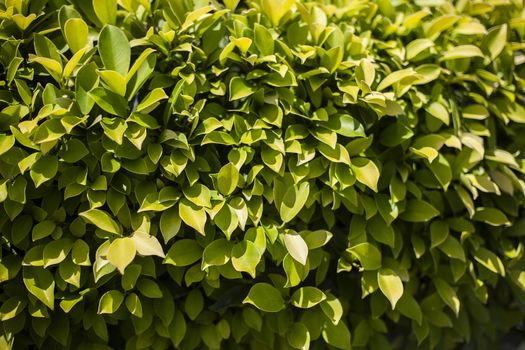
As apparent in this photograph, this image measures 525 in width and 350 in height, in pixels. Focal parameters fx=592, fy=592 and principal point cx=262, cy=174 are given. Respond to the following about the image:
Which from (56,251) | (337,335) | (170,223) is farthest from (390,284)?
(56,251)

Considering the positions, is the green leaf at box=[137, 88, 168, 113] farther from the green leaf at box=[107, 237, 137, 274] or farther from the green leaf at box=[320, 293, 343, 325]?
the green leaf at box=[320, 293, 343, 325]

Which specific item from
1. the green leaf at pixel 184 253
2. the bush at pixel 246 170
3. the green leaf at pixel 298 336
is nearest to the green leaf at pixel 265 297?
the bush at pixel 246 170

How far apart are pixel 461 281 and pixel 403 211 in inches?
16.8

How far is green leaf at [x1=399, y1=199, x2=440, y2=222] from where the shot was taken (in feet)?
7.11

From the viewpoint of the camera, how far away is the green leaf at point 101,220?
1.83 meters

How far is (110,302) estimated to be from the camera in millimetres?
1899

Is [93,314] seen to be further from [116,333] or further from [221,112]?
[221,112]

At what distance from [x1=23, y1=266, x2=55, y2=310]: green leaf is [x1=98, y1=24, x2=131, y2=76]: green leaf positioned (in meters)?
0.70

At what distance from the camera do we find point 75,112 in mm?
1891

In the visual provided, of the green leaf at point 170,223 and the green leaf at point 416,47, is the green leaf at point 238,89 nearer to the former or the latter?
the green leaf at point 170,223

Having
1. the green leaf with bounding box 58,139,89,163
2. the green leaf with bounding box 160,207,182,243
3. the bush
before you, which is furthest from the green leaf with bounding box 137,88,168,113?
the green leaf with bounding box 160,207,182,243

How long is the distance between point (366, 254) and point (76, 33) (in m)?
1.24

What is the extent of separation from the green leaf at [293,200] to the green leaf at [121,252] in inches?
19.9

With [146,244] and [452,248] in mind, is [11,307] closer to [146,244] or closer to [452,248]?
[146,244]
